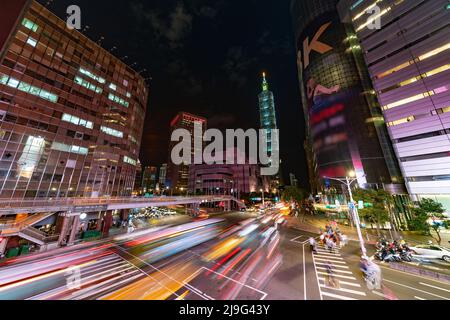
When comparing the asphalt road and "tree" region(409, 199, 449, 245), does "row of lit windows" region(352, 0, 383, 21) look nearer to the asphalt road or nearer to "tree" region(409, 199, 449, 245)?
"tree" region(409, 199, 449, 245)

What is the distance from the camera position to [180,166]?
138250 millimetres

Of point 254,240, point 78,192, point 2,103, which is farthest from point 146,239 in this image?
point 2,103

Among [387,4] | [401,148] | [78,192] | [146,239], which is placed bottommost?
[146,239]

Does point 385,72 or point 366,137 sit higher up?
point 385,72

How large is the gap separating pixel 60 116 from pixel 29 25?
16.8 m

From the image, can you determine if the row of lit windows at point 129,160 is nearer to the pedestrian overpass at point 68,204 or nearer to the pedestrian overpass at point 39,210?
the pedestrian overpass at point 68,204

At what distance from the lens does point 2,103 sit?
2484 cm

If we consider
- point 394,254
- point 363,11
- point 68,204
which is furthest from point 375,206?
point 363,11

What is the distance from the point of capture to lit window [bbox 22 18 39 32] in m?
28.3

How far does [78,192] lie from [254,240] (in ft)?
114

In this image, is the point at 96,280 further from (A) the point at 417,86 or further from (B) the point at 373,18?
(B) the point at 373,18

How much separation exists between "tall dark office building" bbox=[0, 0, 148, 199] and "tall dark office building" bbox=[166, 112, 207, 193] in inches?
3710
